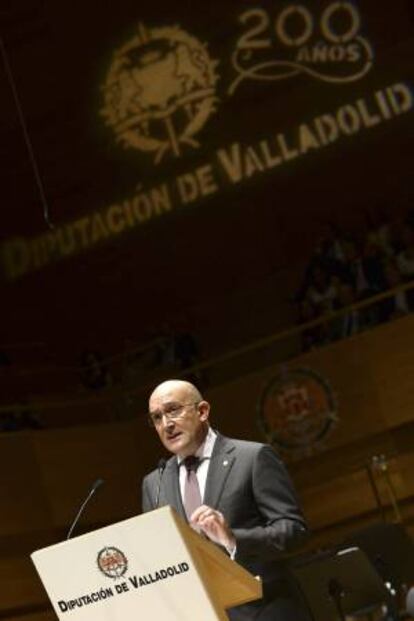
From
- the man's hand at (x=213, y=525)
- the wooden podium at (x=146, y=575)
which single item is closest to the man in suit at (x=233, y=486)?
the man's hand at (x=213, y=525)

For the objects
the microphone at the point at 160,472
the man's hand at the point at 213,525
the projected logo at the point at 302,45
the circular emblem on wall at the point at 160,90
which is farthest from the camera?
the circular emblem on wall at the point at 160,90

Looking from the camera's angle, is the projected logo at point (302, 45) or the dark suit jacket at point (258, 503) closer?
the dark suit jacket at point (258, 503)

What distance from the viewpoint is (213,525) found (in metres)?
3.11

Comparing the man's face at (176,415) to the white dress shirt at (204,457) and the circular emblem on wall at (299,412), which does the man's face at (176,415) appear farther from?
the circular emblem on wall at (299,412)

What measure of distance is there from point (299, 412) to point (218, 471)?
5481 mm

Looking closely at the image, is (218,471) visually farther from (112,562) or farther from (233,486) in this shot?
(112,562)

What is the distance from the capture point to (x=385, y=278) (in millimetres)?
9102

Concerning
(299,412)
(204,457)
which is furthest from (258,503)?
(299,412)

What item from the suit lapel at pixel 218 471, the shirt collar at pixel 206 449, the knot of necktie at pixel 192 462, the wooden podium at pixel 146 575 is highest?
the shirt collar at pixel 206 449

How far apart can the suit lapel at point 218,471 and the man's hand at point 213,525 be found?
0.34 metres

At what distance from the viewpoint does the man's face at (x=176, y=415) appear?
3488 millimetres

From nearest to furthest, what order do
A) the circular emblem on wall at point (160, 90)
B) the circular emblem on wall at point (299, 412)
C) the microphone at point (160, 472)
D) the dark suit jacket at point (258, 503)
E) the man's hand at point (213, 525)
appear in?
the man's hand at point (213, 525) → the dark suit jacket at point (258, 503) → the microphone at point (160, 472) → the circular emblem on wall at point (299, 412) → the circular emblem on wall at point (160, 90)

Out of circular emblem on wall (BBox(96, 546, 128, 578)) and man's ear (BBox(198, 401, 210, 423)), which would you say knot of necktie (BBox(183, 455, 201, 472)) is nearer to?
man's ear (BBox(198, 401, 210, 423))

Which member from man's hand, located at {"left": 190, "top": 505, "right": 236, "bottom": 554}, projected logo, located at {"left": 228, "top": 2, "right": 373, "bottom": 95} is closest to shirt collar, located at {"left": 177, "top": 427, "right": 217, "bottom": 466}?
man's hand, located at {"left": 190, "top": 505, "right": 236, "bottom": 554}
